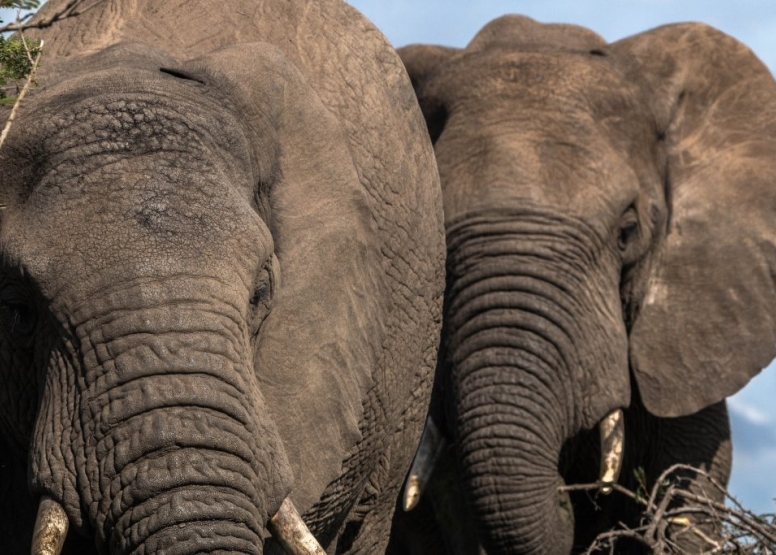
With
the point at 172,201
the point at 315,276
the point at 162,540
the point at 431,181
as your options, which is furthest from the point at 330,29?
the point at 162,540

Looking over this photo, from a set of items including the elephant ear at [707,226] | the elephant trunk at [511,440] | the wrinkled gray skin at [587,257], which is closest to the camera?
the elephant trunk at [511,440]

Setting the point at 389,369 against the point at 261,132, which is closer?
the point at 261,132

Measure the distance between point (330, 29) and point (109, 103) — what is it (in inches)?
46.4

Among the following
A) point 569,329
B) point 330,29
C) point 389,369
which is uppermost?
point 330,29

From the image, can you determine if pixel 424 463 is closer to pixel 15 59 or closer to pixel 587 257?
pixel 587 257

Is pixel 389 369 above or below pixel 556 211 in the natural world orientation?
above

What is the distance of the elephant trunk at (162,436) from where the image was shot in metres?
3.79

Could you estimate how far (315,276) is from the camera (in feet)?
15.0

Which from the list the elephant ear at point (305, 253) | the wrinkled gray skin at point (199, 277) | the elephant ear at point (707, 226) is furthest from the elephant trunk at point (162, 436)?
the elephant ear at point (707, 226)

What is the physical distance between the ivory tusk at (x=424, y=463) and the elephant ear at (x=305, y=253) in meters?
2.61

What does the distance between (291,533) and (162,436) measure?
46 cm

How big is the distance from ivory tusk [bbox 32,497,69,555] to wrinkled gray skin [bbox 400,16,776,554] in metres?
3.20

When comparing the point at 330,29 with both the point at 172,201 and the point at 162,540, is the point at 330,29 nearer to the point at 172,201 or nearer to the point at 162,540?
the point at 172,201

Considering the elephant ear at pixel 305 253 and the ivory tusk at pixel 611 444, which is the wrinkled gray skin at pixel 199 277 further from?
the ivory tusk at pixel 611 444
